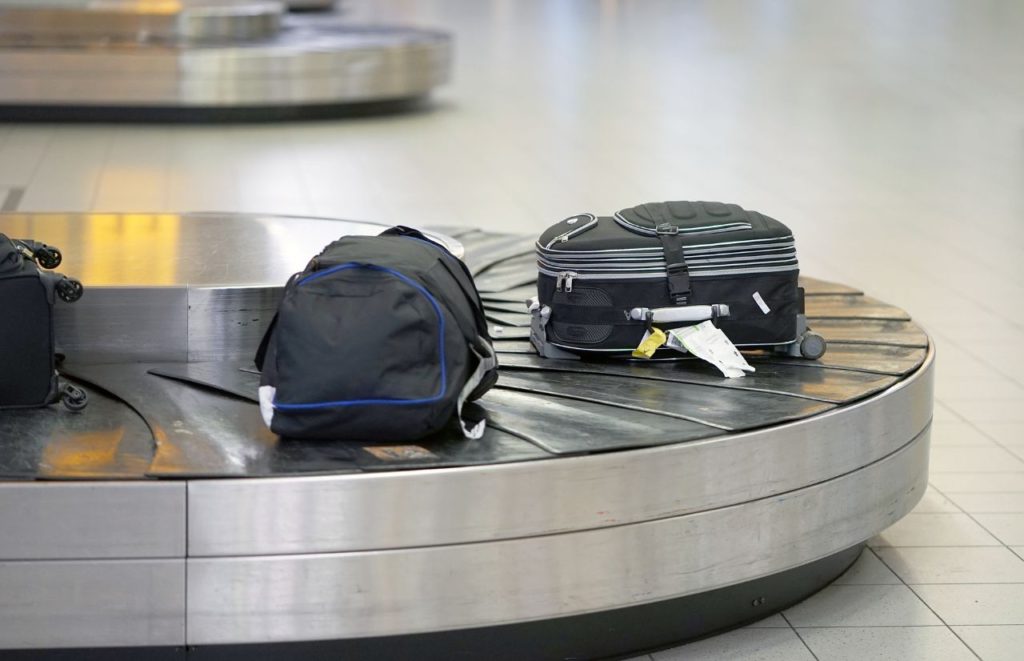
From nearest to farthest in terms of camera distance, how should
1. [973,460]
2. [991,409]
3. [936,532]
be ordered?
[936,532], [973,460], [991,409]

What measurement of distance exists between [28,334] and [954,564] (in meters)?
2.27

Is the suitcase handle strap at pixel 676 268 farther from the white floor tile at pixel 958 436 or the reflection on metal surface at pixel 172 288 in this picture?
the white floor tile at pixel 958 436

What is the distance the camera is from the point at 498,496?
2566mm

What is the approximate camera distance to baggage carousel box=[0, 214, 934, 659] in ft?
8.07

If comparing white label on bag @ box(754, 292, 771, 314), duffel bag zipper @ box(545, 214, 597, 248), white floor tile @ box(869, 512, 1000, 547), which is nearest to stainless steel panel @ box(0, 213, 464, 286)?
duffel bag zipper @ box(545, 214, 597, 248)

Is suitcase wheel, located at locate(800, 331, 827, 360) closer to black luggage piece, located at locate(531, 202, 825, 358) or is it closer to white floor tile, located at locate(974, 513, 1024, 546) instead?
black luggage piece, located at locate(531, 202, 825, 358)

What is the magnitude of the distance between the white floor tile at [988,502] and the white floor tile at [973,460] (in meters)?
0.19

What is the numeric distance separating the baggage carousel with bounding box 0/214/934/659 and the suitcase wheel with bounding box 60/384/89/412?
4cm

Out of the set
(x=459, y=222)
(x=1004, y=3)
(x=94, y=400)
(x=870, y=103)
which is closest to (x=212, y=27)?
(x=459, y=222)

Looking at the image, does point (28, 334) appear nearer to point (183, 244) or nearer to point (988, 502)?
point (183, 244)

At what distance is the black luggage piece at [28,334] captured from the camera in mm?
2781

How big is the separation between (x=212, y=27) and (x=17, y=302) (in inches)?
336

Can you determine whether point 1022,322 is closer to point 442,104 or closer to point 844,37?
point 442,104

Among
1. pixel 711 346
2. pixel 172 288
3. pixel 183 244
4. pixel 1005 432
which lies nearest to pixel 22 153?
pixel 183 244
